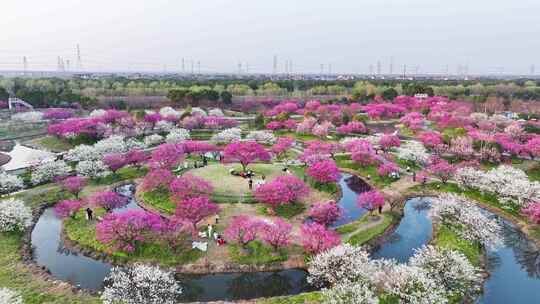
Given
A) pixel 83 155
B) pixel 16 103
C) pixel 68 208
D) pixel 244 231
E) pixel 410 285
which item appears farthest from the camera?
pixel 16 103

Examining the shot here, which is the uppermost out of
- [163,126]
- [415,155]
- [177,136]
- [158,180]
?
[163,126]

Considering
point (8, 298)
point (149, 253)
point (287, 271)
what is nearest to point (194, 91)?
point (149, 253)

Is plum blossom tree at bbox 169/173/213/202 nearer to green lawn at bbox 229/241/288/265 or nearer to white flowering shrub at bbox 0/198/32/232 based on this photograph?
green lawn at bbox 229/241/288/265

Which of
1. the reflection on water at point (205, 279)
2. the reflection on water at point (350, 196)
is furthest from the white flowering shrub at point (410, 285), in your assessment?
the reflection on water at point (350, 196)

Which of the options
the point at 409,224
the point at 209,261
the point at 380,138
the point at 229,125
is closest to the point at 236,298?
the point at 209,261

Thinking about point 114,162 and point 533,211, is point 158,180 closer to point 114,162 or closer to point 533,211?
point 114,162

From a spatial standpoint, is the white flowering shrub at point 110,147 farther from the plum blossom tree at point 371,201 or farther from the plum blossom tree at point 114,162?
the plum blossom tree at point 371,201

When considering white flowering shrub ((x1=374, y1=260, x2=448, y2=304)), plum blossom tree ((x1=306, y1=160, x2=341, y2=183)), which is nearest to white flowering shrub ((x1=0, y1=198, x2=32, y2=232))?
plum blossom tree ((x1=306, y1=160, x2=341, y2=183))
